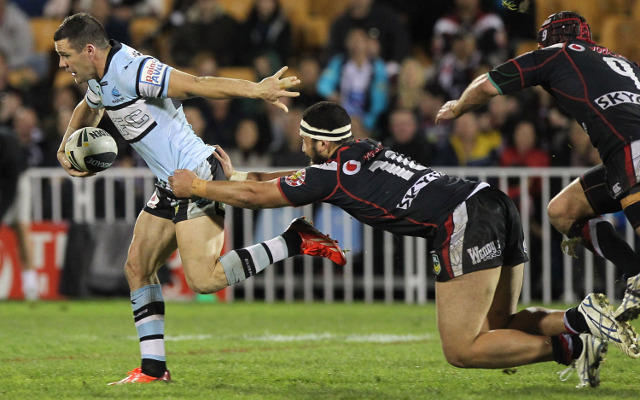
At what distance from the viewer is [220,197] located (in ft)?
21.6

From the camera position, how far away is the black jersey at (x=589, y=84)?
270 inches

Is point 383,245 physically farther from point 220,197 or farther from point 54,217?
point 220,197

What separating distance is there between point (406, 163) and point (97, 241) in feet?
24.7

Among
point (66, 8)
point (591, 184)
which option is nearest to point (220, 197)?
point (591, 184)

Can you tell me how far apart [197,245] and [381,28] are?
9016 millimetres

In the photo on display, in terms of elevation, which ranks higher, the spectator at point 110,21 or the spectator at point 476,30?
the spectator at point 110,21

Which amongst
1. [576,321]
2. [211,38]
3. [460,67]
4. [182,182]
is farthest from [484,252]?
[211,38]

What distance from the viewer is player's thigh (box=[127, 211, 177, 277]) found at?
709 centimetres

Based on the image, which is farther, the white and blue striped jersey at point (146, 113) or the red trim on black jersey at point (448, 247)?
the white and blue striped jersey at point (146, 113)

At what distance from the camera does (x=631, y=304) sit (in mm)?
6660

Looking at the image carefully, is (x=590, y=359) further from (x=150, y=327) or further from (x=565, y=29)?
(x=150, y=327)

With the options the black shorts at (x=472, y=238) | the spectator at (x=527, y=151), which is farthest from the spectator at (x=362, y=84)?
the black shorts at (x=472, y=238)

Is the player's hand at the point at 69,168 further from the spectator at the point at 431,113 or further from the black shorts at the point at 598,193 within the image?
the spectator at the point at 431,113

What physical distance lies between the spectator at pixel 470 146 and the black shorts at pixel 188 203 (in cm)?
635
